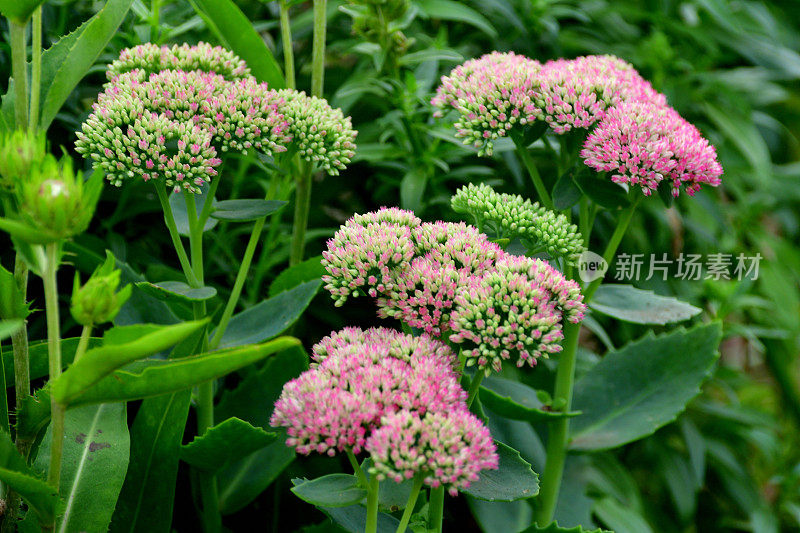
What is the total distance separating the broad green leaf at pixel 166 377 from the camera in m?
0.58

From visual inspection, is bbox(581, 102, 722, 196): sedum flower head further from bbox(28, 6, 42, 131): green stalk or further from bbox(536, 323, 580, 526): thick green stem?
bbox(28, 6, 42, 131): green stalk

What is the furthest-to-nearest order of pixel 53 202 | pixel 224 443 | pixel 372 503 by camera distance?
pixel 224 443, pixel 372 503, pixel 53 202

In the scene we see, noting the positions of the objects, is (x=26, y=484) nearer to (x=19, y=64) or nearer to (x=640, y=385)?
(x=19, y=64)

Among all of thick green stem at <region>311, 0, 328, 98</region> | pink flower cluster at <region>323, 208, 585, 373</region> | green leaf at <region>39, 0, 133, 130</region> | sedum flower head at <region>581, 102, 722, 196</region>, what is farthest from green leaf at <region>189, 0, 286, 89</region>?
sedum flower head at <region>581, 102, 722, 196</region>

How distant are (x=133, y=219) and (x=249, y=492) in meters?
0.50

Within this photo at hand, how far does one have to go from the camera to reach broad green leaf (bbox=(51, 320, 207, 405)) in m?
0.53

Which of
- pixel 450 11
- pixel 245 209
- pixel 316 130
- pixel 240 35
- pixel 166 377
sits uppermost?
pixel 450 11

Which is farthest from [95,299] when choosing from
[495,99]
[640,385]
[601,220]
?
[601,220]

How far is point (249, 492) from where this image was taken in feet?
3.05

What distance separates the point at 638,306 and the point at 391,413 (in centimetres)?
50

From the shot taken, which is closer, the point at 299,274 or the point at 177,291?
the point at 177,291

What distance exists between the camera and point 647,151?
0.78m

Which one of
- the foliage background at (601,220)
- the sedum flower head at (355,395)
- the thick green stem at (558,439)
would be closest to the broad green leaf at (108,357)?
the sedum flower head at (355,395)

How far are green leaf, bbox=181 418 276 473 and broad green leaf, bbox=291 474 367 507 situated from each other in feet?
0.36
